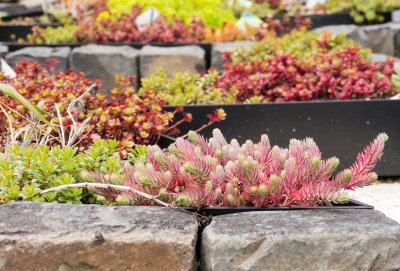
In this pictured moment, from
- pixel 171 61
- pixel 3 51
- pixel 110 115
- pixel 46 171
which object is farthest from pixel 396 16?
pixel 46 171

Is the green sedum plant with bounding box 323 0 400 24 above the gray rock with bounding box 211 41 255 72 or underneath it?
above

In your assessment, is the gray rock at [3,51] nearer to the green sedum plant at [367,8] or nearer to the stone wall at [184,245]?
the stone wall at [184,245]

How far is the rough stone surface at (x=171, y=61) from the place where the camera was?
494 cm

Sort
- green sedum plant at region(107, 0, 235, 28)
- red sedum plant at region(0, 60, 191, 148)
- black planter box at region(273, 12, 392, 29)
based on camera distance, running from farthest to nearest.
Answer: black planter box at region(273, 12, 392, 29) < green sedum plant at region(107, 0, 235, 28) < red sedum plant at region(0, 60, 191, 148)

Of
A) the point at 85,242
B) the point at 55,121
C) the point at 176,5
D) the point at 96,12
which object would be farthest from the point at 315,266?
the point at 96,12

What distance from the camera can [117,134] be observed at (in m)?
2.90

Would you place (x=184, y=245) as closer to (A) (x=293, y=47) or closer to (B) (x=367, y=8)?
(A) (x=293, y=47)

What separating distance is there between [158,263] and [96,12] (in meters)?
6.51

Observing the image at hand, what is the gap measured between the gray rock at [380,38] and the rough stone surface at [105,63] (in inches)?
129

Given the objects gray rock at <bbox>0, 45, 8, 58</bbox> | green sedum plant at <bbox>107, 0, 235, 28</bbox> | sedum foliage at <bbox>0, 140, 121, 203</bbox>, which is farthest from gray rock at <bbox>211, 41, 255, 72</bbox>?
sedum foliage at <bbox>0, 140, 121, 203</bbox>

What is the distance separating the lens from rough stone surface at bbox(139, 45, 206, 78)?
194 inches

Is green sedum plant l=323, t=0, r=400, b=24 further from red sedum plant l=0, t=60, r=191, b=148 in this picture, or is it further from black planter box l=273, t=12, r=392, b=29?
red sedum plant l=0, t=60, r=191, b=148

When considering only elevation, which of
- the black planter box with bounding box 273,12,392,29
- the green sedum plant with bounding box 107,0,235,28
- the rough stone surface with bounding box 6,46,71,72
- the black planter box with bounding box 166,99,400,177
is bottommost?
the black planter box with bounding box 166,99,400,177

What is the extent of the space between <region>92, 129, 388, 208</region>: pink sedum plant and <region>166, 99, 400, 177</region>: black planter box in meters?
1.50
